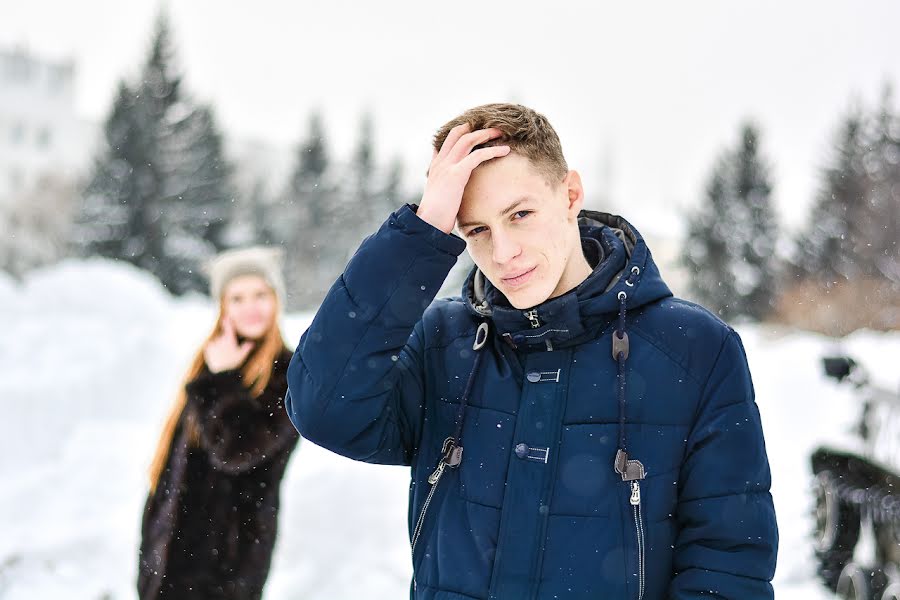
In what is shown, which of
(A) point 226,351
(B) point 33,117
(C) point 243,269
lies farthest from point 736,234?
(B) point 33,117

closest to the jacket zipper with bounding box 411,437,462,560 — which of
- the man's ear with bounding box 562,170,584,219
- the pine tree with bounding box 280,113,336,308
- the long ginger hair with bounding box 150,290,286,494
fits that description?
the man's ear with bounding box 562,170,584,219

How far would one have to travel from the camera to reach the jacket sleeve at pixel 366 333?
1504 millimetres

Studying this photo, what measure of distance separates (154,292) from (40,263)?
25.1m

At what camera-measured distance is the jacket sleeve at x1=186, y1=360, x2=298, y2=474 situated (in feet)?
12.1

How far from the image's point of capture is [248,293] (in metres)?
4.15

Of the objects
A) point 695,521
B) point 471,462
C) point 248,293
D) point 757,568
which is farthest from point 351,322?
point 248,293

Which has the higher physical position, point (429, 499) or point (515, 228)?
point (515, 228)

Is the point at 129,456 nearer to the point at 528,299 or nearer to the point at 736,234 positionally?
the point at 528,299

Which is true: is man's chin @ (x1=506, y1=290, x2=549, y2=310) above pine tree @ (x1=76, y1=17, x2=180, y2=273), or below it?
below

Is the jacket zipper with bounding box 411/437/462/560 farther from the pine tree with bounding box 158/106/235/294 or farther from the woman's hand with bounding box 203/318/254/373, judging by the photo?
the pine tree with bounding box 158/106/235/294

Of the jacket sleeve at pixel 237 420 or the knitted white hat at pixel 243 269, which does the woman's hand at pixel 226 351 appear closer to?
the jacket sleeve at pixel 237 420

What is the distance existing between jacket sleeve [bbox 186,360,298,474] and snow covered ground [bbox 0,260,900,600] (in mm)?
2260

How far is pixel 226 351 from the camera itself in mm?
4023

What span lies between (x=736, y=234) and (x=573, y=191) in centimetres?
3079
